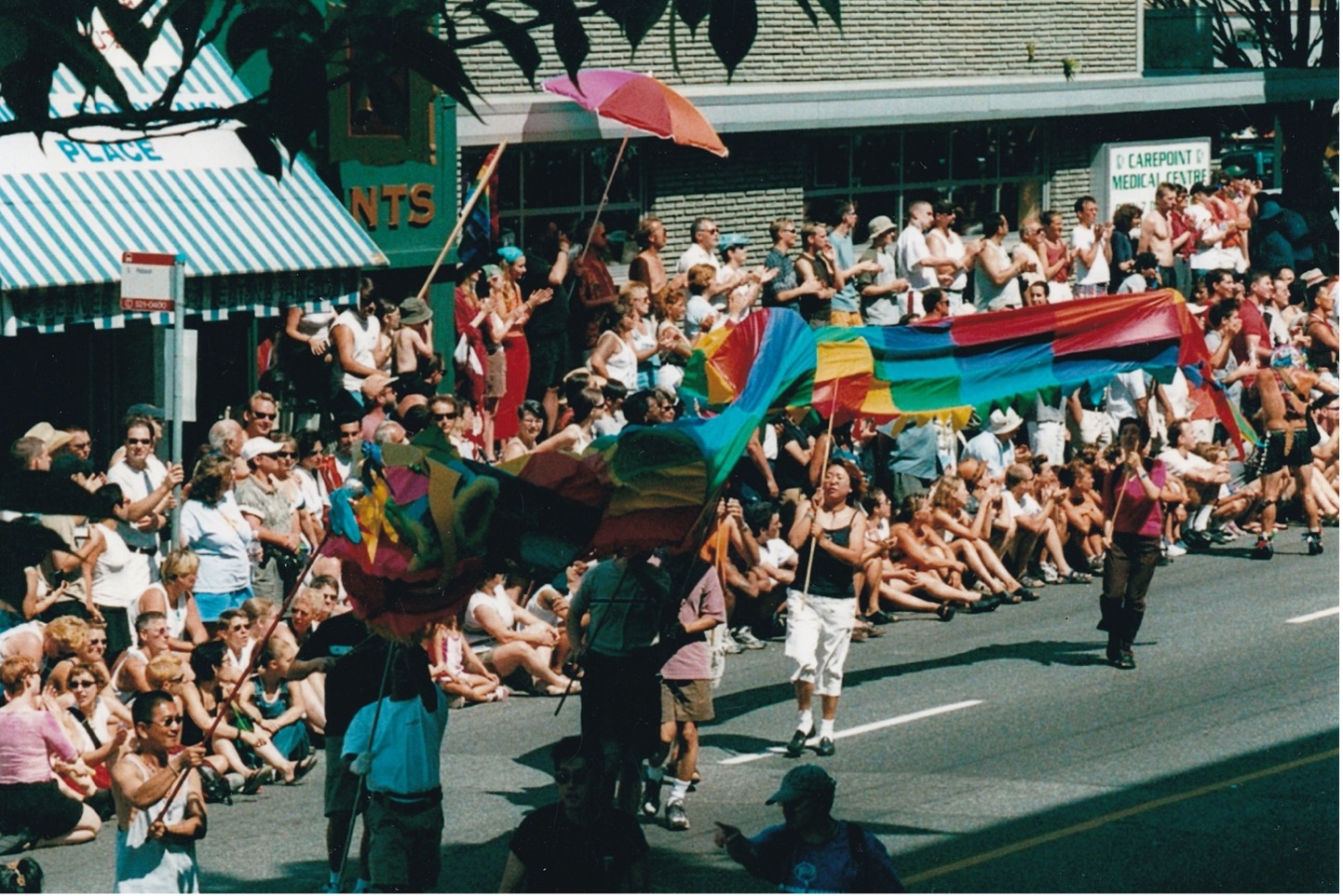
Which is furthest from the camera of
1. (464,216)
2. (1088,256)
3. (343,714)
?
(1088,256)

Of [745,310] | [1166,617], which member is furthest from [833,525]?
[745,310]

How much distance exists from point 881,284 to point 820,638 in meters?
8.79

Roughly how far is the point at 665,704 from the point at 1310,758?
4021 mm

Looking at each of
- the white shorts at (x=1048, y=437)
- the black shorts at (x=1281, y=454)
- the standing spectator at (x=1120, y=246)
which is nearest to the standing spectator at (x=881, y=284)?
the white shorts at (x=1048, y=437)

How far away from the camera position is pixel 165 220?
18.3 meters

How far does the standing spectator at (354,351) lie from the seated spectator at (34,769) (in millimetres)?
6080

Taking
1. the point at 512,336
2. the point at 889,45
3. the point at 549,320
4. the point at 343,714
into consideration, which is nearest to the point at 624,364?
the point at 512,336

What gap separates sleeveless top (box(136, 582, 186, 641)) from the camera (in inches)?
554

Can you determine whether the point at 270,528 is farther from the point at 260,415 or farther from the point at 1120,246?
the point at 1120,246

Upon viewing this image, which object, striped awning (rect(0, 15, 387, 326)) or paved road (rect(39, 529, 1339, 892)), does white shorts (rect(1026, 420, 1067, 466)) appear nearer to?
paved road (rect(39, 529, 1339, 892))

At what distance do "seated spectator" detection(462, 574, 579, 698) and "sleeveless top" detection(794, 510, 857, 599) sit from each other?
1998 mm

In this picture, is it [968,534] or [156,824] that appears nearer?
[156,824]

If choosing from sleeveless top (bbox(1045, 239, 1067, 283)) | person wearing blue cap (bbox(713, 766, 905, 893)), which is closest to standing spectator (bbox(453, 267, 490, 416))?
sleeveless top (bbox(1045, 239, 1067, 283))

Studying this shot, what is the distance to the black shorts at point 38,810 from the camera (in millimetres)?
11875
